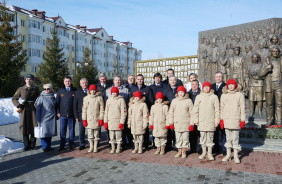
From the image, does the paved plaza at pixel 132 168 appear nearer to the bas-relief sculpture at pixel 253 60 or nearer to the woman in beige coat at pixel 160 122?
the woman in beige coat at pixel 160 122

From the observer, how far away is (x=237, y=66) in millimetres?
9188

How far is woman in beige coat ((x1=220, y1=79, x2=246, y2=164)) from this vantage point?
595 cm

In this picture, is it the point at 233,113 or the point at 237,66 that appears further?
the point at 237,66

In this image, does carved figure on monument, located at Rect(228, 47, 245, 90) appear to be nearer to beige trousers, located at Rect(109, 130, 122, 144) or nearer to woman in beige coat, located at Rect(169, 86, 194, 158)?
woman in beige coat, located at Rect(169, 86, 194, 158)

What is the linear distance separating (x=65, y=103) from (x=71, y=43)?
48.9 metres

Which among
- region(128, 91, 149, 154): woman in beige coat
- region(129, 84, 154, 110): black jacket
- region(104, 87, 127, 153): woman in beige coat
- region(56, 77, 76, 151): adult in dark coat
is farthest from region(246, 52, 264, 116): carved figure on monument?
region(56, 77, 76, 151): adult in dark coat

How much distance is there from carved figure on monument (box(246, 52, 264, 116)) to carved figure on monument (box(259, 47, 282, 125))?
5.9 inches

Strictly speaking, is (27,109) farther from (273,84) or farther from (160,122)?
(273,84)

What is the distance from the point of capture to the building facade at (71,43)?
135 feet

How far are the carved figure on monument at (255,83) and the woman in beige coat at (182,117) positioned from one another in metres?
3.39

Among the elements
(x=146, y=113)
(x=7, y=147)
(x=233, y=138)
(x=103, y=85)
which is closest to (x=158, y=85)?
(x=146, y=113)

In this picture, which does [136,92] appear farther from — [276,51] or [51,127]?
[276,51]

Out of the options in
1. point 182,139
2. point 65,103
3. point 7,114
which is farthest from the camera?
point 7,114

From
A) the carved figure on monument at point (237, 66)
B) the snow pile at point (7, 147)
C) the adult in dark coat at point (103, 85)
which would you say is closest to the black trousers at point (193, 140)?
the adult in dark coat at point (103, 85)
